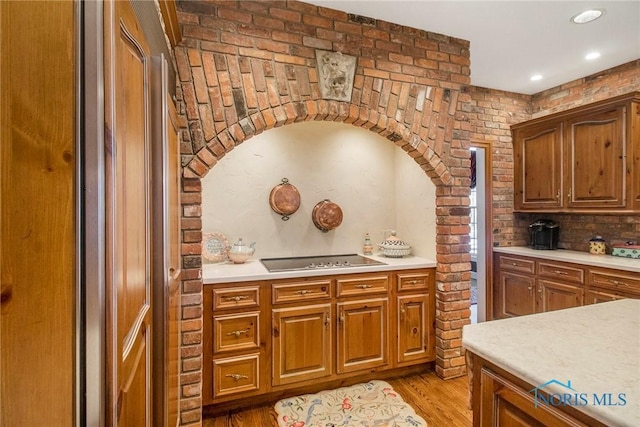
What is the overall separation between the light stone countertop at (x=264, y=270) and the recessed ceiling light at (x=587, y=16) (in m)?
2.11

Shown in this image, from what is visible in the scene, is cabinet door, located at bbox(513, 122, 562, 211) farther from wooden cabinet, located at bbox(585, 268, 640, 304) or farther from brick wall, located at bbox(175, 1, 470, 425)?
brick wall, located at bbox(175, 1, 470, 425)

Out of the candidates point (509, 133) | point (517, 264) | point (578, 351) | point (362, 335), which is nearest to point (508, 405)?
point (578, 351)

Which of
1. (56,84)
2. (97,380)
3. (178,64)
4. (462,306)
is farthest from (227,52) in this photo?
(462,306)

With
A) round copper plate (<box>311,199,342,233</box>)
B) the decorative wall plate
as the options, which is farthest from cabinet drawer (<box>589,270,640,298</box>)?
the decorative wall plate

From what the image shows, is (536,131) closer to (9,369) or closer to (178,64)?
(178,64)

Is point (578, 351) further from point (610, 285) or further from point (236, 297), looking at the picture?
point (610, 285)

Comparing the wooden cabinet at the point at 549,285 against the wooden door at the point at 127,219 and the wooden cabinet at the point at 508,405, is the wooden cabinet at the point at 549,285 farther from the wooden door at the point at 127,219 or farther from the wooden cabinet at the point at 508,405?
the wooden door at the point at 127,219

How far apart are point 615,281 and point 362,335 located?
2135mm

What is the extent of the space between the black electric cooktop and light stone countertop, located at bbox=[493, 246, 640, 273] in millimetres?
1811

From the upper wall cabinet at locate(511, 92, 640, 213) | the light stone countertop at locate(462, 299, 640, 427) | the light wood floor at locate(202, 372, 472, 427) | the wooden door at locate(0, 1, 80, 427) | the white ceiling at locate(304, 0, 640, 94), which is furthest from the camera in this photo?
the upper wall cabinet at locate(511, 92, 640, 213)

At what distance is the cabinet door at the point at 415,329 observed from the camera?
2.56 meters

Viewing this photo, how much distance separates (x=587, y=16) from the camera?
233 centimetres

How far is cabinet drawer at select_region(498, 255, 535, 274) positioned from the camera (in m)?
3.32

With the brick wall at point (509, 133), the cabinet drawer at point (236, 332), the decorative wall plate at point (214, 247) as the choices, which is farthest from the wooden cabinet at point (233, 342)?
the brick wall at point (509, 133)
